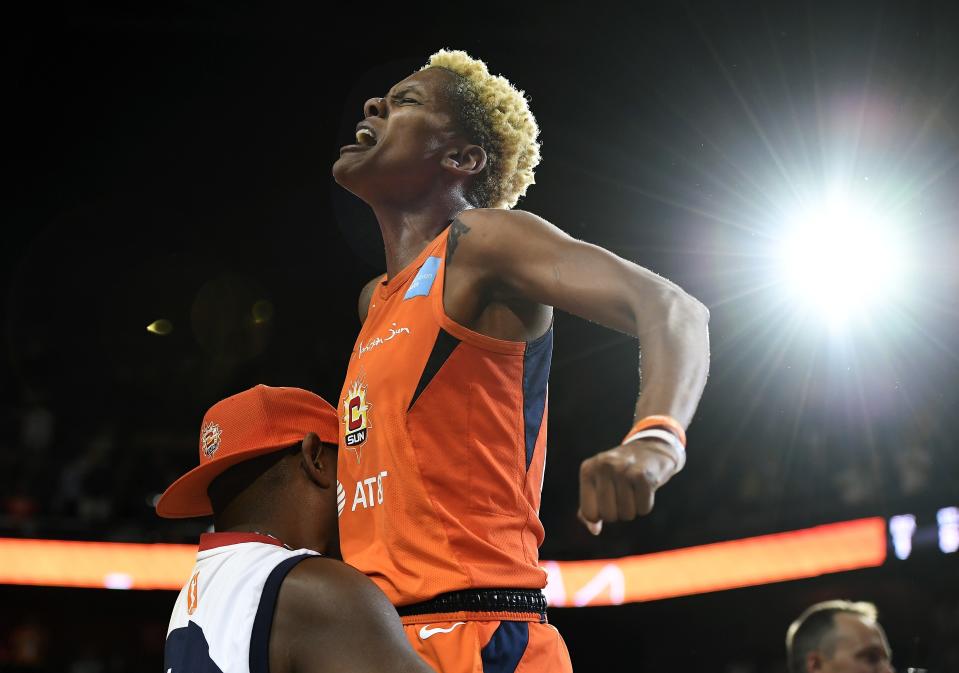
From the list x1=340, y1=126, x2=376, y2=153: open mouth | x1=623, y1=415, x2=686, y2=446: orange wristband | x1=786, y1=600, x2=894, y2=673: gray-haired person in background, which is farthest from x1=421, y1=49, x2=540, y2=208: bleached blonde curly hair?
x1=786, y1=600, x2=894, y2=673: gray-haired person in background

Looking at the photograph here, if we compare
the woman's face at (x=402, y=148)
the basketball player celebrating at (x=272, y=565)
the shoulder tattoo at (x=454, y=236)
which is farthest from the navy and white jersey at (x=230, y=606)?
the woman's face at (x=402, y=148)

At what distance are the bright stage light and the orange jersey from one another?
7979 mm

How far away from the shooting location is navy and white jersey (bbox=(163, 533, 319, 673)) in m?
1.78

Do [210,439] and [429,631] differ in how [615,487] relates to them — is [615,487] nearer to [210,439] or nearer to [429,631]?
[429,631]

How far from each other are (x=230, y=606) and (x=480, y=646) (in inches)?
18.0

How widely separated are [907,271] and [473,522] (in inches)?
334

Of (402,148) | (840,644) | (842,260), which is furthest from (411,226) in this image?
(842,260)

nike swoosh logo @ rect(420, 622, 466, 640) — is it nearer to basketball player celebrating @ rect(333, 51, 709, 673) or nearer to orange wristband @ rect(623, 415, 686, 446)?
basketball player celebrating @ rect(333, 51, 709, 673)

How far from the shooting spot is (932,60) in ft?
24.1

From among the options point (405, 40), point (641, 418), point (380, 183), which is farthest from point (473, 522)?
point (405, 40)

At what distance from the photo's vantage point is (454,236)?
2131 millimetres

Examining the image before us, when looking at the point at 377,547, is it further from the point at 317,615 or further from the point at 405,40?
the point at 405,40

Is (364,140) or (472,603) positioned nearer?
(472,603)

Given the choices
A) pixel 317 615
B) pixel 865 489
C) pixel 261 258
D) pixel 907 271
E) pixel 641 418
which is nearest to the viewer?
pixel 641 418
